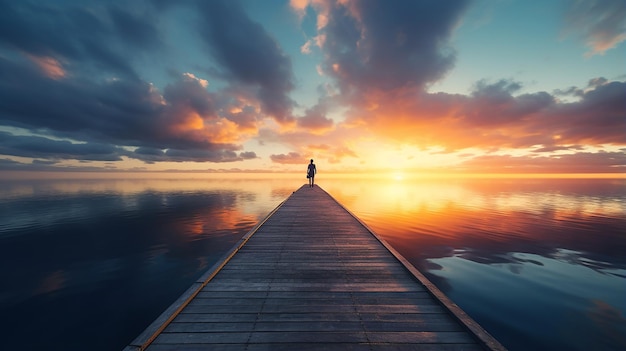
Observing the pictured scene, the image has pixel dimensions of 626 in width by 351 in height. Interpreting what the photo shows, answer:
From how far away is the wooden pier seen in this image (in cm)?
345

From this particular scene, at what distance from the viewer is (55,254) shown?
1263 centimetres

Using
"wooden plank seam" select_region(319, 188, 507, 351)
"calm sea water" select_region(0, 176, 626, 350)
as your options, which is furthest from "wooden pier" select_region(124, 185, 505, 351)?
"calm sea water" select_region(0, 176, 626, 350)

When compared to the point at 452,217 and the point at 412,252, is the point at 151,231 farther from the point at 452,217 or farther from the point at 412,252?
the point at 452,217

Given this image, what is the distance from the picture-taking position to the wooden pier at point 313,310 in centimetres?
345

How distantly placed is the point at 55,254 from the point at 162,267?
23.6 feet

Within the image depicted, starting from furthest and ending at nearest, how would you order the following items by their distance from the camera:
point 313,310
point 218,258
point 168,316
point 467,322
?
point 218,258 → point 313,310 → point 168,316 → point 467,322

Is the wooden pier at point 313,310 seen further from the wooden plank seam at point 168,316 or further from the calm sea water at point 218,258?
the calm sea water at point 218,258

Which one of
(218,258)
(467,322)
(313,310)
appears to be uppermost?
(467,322)

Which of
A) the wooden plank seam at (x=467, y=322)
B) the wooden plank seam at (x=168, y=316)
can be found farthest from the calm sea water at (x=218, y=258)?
the wooden plank seam at (x=467, y=322)

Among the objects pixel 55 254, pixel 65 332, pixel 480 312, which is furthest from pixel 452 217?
pixel 55 254

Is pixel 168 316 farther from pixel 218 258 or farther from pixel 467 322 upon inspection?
pixel 218 258

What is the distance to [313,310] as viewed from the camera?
13.8ft

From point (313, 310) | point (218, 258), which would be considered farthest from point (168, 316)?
point (218, 258)

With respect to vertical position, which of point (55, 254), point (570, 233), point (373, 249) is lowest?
point (55, 254)
